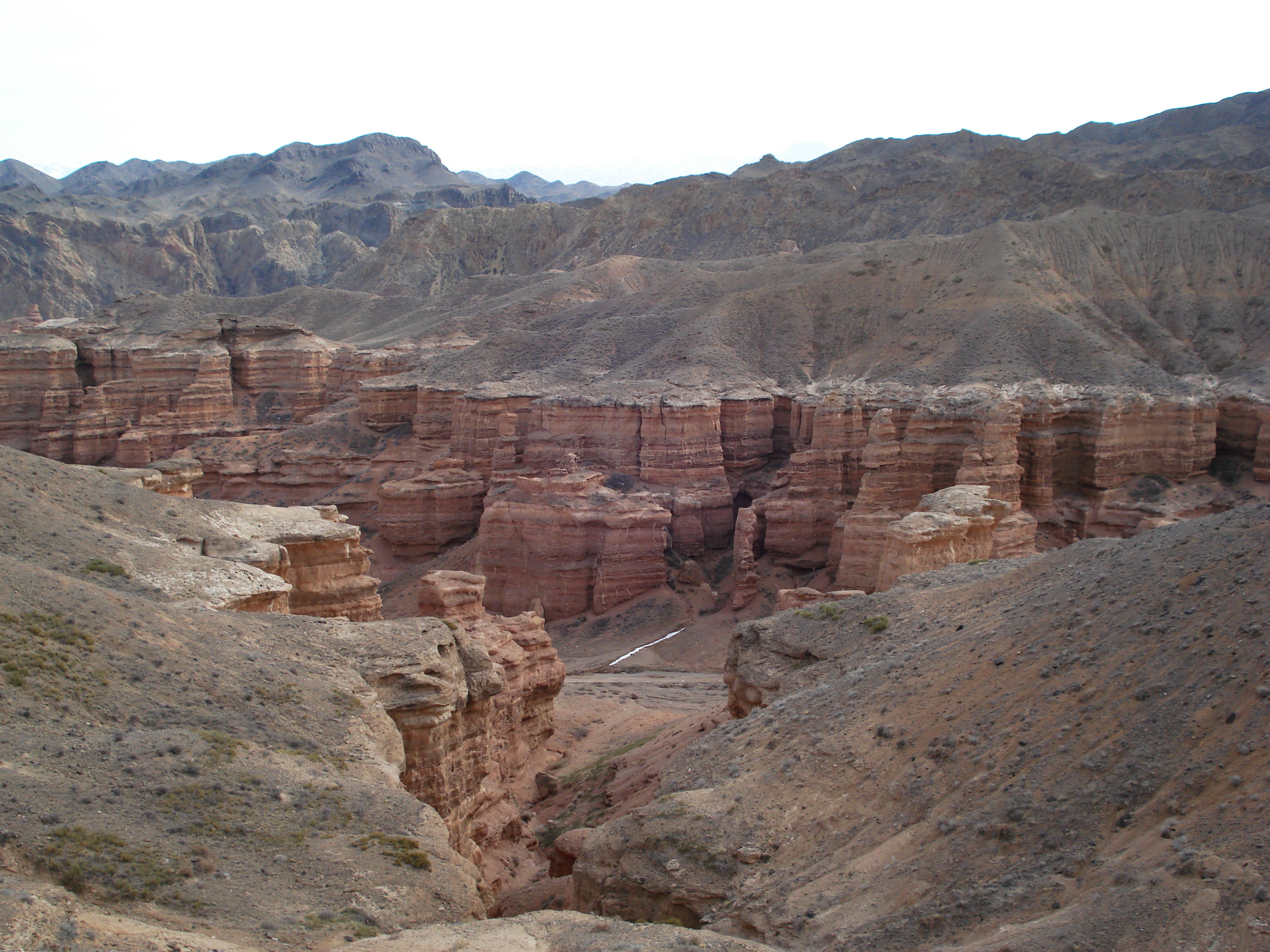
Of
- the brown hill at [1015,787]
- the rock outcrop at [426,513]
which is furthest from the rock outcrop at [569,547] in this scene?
the brown hill at [1015,787]

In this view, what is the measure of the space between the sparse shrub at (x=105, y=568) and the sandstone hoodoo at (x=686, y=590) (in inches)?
6.3

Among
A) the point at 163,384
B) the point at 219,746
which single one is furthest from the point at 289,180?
the point at 219,746

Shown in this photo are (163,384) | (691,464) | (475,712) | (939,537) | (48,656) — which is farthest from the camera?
(163,384)

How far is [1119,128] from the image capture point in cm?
11788

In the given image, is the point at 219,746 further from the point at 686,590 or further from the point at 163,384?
the point at 163,384

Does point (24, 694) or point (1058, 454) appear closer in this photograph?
point (24, 694)

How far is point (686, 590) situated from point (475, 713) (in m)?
25.0

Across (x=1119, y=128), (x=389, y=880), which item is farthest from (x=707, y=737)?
(x=1119, y=128)

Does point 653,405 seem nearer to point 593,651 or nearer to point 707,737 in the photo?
point 593,651

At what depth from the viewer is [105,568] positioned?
16375 millimetres

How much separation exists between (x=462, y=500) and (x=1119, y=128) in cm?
10623

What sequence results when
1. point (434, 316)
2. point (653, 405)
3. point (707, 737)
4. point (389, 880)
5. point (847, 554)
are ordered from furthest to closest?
point (434, 316) < point (653, 405) < point (847, 554) < point (707, 737) < point (389, 880)

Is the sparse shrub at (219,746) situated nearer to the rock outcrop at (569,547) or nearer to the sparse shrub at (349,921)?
the sparse shrub at (349,921)

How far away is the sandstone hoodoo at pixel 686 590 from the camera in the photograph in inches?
388
